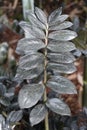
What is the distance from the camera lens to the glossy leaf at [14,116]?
0.96 m

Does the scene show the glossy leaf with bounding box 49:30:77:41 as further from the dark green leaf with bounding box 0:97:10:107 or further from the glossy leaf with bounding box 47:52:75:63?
the dark green leaf with bounding box 0:97:10:107

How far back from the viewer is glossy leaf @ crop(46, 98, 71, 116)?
2.89 ft

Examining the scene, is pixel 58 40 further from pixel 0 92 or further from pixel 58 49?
pixel 0 92

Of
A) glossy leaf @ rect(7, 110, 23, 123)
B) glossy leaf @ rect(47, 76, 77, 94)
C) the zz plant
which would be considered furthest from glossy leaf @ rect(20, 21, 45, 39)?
glossy leaf @ rect(7, 110, 23, 123)

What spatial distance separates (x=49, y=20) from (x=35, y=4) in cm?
41

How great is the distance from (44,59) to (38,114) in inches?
5.1

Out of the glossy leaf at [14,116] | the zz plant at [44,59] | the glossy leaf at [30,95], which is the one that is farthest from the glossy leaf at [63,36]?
the glossy leaf at [14,116]

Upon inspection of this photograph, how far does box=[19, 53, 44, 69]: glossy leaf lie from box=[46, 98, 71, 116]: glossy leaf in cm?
11

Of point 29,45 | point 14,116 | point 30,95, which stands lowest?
point 14,116

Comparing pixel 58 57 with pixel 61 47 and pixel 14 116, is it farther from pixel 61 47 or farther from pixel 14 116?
pixel 14 116

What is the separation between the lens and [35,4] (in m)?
1.28

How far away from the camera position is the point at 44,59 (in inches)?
34.2

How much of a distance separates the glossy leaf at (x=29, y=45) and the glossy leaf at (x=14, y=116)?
204mm

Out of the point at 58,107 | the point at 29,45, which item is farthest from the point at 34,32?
the point at 58,107
